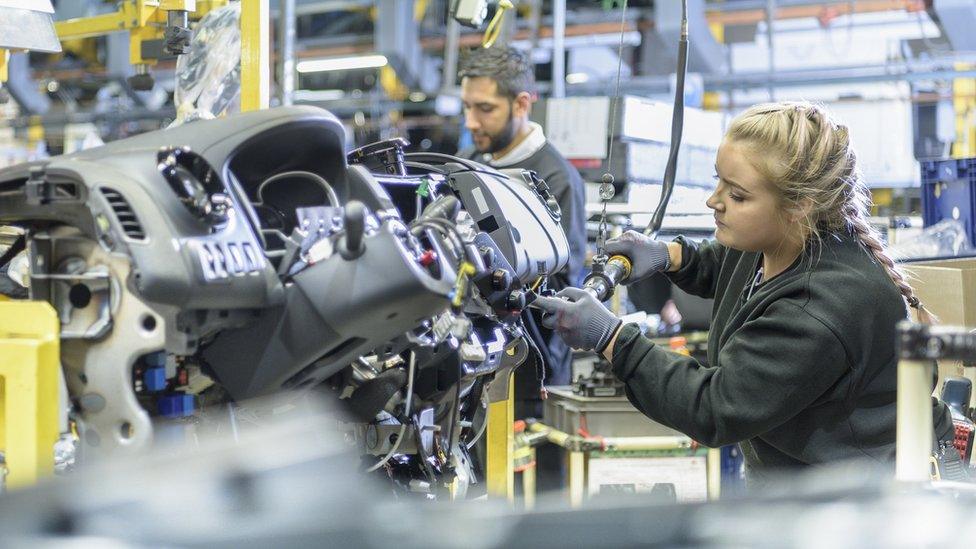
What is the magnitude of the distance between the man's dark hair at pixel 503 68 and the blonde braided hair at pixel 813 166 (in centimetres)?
162

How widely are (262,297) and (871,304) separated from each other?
107 centimetres

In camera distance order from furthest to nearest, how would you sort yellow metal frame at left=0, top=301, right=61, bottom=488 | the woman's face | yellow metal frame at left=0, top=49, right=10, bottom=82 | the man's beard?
the man's beard < yellow metal frame at left=0, top=49, right=10, bottom=82 < the woman's face < yellow metal frame at left=0, top=301, right=61, bottom=488

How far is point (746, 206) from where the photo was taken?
1944 millimetres

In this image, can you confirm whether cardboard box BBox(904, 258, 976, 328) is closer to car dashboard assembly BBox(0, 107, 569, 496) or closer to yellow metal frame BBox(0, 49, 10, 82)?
car dashboard assembly BBox(0, 107, 569, 496)

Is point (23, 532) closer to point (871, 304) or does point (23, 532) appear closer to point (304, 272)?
point (304, 272)

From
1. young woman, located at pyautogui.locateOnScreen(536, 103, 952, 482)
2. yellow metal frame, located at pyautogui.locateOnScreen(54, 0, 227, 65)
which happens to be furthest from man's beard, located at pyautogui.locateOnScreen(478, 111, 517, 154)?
young woman, located at pyautogui.locateOnScreen(536, 103, 952, 482)

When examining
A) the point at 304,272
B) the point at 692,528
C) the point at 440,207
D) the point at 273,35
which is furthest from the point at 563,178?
the point at 273,35

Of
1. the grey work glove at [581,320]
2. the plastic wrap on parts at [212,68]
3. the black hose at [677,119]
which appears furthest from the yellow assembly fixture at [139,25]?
the grey work glove at [581,320]

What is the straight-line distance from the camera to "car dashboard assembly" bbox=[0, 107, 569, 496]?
4.06 feet

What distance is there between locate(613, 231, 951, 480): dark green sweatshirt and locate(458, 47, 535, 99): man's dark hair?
167cm

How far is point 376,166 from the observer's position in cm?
196

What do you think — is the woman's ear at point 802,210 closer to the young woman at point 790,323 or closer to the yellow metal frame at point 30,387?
the young woman at point 790,323

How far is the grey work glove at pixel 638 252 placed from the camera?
236cm

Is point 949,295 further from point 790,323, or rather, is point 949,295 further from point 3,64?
point 3,64
